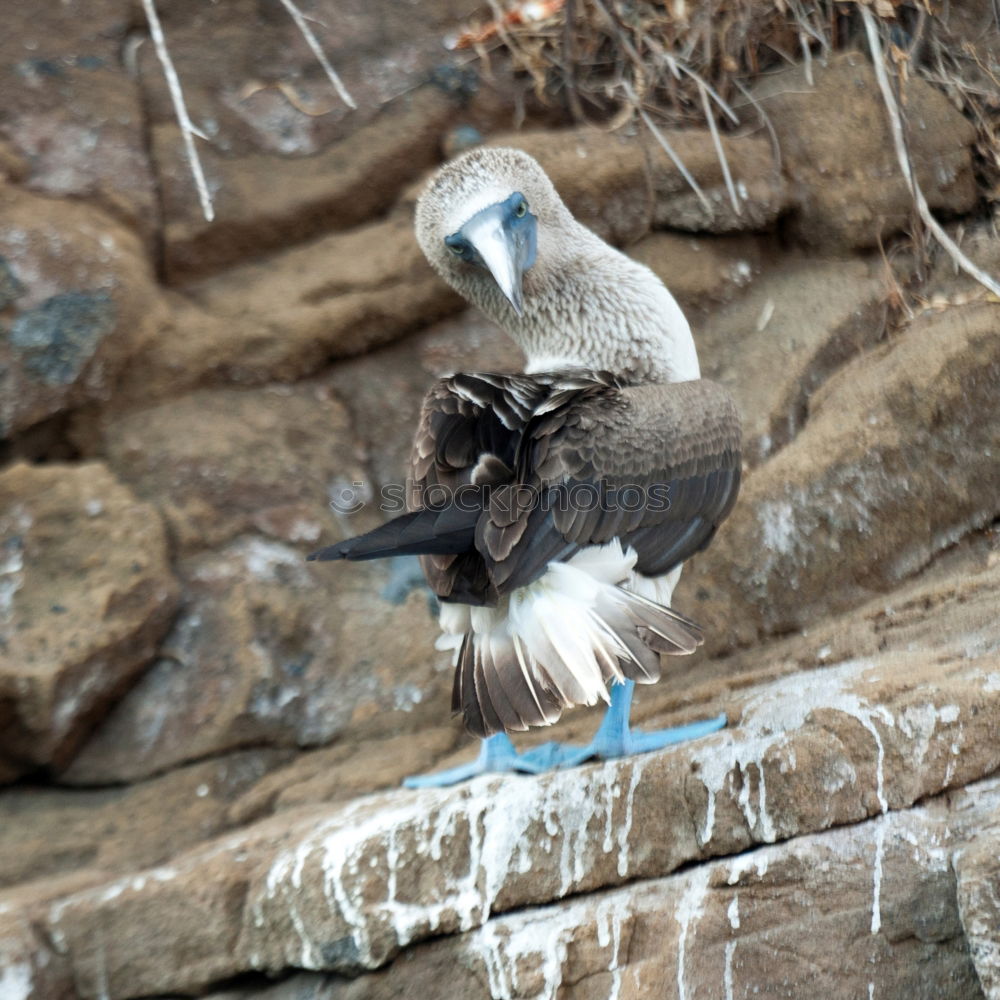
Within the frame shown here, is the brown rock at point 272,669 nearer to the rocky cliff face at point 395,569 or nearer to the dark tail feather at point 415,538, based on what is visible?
the rocky cliff face at point 395,569

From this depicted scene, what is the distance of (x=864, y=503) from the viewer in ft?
12.3

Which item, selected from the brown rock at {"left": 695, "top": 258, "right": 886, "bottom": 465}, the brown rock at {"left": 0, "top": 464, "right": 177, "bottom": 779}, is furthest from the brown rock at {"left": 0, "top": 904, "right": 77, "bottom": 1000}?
the brown rock at {"left": 695, "top": 258, "right": 886, "bottom": 465}

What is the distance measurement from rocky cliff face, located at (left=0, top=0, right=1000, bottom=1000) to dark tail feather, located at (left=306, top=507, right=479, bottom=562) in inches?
23.8

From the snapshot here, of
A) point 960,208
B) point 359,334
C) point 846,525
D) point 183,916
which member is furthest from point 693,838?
point 960,208

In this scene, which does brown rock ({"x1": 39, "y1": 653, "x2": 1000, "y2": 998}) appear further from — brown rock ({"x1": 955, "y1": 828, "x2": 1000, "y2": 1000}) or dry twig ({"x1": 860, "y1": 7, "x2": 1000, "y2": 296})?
dry twig ({"x1": 860, "y1": 7, "x2": 1000, "y2": 296})

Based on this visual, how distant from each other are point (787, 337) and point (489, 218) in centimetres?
142

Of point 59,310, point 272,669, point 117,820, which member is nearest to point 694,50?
point 59,310

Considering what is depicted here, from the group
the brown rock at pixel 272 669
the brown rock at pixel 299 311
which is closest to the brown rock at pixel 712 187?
the brown rock at pixel 299 311

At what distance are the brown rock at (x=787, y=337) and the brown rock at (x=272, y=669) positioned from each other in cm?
131

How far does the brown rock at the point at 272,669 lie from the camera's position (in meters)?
3.77

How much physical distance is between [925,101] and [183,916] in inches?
150

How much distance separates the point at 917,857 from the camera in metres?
2.20

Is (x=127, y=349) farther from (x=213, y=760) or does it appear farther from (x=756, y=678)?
(x=756, y=678)

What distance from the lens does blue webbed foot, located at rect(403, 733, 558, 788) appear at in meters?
3.12
